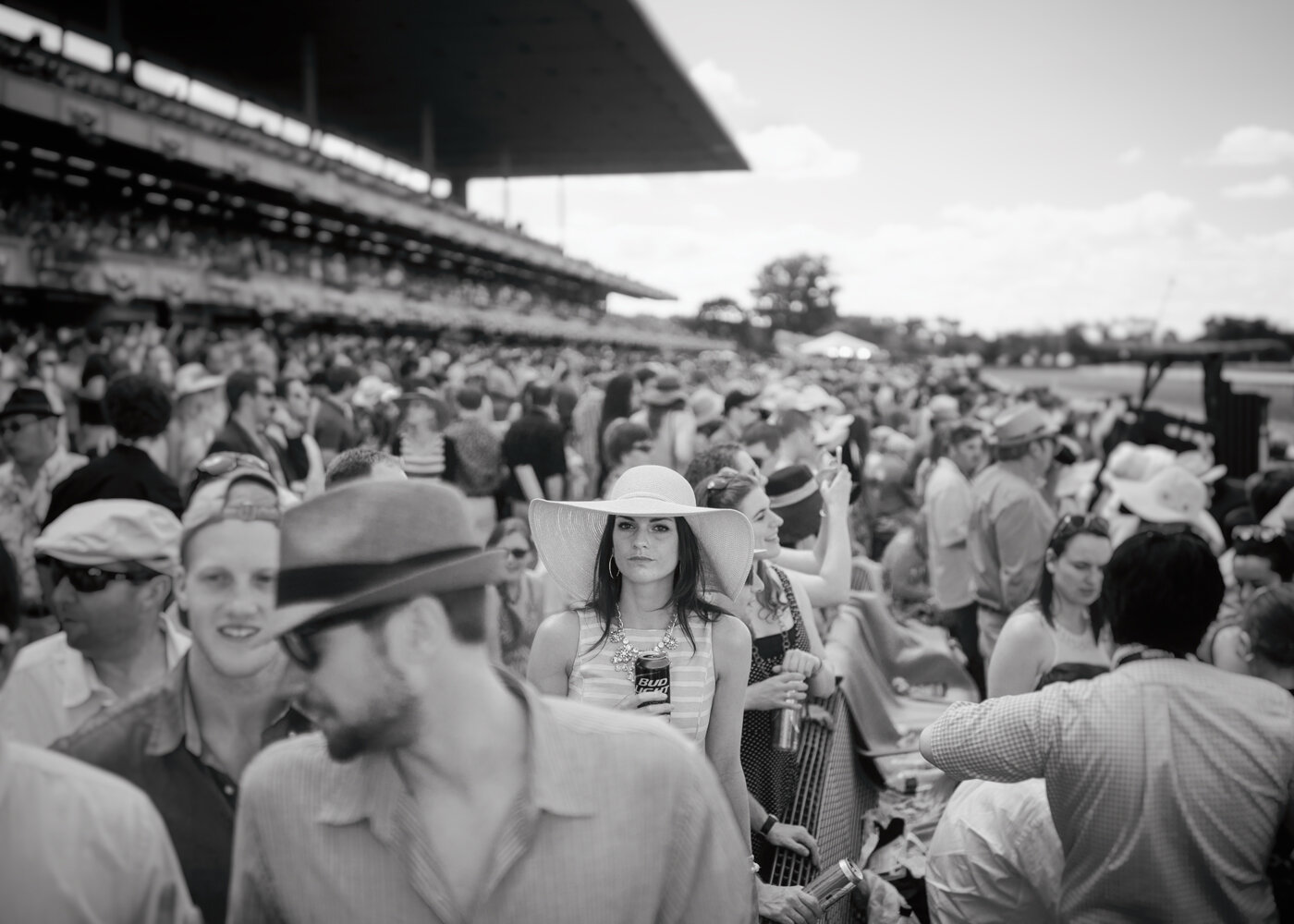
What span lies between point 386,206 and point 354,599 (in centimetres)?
2819

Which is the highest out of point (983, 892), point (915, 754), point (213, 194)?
point (213, 194)

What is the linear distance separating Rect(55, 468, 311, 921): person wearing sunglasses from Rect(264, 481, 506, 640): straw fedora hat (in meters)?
0.71

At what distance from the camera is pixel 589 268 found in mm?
51000

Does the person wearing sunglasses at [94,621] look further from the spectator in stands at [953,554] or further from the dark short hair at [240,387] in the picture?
the spectator in stands at [953,554]

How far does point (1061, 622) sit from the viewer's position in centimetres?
353

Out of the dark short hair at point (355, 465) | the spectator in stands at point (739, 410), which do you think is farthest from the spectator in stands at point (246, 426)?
the spectator in stands at point (739, 410)

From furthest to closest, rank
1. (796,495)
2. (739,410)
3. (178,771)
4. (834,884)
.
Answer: (739,410), (796,495), (834,884), (178,771)

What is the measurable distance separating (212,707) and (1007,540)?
172 inches

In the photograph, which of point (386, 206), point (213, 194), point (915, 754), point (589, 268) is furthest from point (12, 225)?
point (589, 268)

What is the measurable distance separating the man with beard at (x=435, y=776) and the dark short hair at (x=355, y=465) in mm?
2080

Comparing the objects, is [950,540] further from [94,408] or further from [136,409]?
[94,408]

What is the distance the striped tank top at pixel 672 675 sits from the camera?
7.79ft

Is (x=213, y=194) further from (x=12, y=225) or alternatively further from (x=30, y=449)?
(x=30, y=449)

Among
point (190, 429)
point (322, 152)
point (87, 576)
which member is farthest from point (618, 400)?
point (322, 152)
